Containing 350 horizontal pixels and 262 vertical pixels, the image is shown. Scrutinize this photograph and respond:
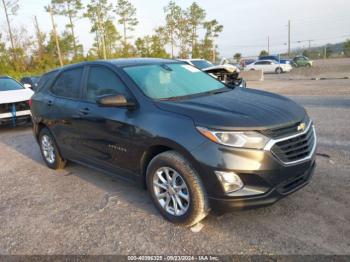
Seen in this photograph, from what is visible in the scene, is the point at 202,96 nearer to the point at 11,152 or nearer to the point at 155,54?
the point at 11,152

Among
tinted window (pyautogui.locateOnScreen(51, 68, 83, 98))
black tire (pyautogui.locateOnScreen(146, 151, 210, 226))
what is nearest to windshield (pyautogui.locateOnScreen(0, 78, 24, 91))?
tinted window (pyautogui.locateOnScreen(51, 68, 83, 98))

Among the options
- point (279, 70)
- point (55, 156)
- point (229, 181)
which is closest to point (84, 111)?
point (55, 156)

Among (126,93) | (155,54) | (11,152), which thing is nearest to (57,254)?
(126,93)

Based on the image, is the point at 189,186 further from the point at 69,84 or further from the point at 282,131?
the point at 69,84

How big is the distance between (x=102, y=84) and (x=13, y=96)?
5.64 metres

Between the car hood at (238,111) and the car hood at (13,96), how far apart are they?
647 cm

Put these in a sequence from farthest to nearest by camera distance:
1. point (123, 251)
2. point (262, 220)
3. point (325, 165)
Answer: point (325, 165)
point (262, 220)
point (123, 251)

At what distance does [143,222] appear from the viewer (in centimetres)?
349

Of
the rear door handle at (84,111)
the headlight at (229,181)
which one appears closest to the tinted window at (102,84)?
the rear door handle at (84,111)

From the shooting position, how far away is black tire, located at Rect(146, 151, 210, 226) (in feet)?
10.0

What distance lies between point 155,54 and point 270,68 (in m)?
13.2

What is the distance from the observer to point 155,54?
37031 millimetres

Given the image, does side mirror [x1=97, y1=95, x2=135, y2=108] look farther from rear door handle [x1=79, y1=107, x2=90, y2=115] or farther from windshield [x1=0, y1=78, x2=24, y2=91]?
windshield [x1=0, y1=78, x2=24, y2=91]

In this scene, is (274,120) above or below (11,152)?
above
